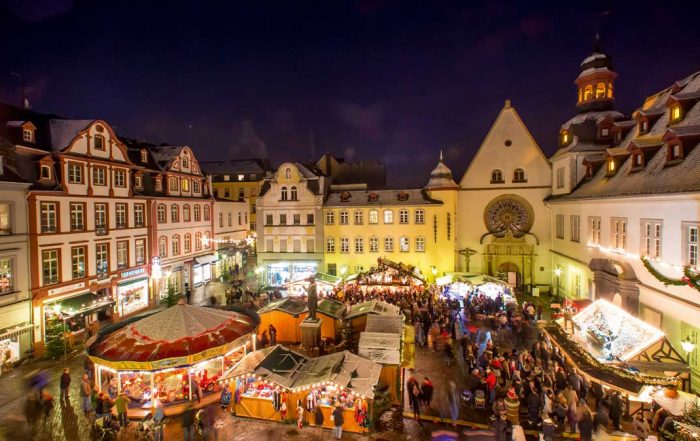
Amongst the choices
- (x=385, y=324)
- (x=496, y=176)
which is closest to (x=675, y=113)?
(x=496, y=176)

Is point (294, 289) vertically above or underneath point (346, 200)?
underneath

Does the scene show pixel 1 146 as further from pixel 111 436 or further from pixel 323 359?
pixel 323 359

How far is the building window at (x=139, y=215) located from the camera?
2744 centimetres

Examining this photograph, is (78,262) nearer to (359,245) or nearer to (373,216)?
(359,245)

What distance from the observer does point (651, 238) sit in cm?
1695

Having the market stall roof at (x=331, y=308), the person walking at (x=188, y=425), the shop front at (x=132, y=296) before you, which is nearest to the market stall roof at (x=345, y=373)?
the person walking at (x=188, y=425)

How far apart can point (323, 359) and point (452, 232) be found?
72.4 ft

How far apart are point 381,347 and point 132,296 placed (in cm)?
2113

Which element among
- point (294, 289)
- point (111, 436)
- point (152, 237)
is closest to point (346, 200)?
point (294, 289)

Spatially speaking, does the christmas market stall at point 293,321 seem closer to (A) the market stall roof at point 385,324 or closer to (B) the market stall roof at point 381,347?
(A) the market stall roof at point 385,324

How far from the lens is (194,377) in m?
14.5

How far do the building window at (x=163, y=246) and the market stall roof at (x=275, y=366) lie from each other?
19650 millimetres

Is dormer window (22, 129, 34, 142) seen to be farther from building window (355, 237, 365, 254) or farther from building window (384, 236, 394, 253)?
building window (384, 236, 394, 253)

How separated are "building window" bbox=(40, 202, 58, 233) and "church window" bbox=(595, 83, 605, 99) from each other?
39.6 m
